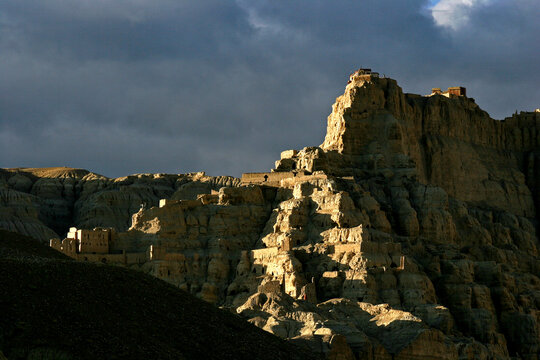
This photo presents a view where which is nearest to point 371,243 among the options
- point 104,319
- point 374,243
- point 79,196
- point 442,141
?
point 374,243

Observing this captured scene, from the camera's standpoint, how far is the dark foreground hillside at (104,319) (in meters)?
62.5

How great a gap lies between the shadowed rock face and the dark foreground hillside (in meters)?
11.8

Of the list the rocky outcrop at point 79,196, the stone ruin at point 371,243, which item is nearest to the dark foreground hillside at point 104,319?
A: the stone ruin at point 371,243

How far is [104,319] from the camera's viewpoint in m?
67.2

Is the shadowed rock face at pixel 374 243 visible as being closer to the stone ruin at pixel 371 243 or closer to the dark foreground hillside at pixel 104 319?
the stone ruin at pixel 371 243

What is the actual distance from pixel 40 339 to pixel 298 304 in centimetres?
3711

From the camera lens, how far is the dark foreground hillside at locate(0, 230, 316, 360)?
205ft

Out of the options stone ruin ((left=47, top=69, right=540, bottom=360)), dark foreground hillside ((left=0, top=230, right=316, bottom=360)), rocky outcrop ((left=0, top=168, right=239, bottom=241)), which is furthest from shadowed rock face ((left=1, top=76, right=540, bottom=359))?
rocky outcrop ((left=0, top=168, right=239, bottom=241))

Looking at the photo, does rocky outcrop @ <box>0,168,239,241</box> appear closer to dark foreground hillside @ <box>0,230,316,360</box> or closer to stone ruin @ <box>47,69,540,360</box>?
stone ruin @ <box>47,69,540,360</box>

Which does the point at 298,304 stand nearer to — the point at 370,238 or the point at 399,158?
the point at 370,238

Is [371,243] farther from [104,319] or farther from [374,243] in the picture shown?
[104,319]

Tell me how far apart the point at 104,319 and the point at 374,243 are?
158ft

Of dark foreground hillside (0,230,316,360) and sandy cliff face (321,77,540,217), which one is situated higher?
sandy cliff face (321,77,540,217)

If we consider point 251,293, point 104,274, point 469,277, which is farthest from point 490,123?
point 104,274
